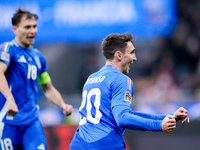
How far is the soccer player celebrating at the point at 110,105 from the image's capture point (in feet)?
14.4

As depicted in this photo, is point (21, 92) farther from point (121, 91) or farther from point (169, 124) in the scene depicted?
point (169, 124)

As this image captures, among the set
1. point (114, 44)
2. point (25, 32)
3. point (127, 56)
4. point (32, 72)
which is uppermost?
point (25, 32)

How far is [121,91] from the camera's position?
4477 mm

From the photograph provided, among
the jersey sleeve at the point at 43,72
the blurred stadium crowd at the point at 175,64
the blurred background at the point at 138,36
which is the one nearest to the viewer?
the jersey sleeve at the point at 43,72

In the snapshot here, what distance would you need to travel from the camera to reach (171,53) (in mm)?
13172

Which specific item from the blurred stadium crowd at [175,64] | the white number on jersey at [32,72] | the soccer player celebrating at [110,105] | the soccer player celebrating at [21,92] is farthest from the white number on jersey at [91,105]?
the blurred stadium crowd at [175,64]

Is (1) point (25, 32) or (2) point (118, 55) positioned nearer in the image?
(2) point (118, 55)

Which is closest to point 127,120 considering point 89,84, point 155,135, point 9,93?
point 89,84

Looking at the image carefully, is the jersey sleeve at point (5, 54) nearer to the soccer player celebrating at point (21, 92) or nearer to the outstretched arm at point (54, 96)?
the soccer player celebrating at point (21, 92)

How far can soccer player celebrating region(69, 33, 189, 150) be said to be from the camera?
4.39 meters

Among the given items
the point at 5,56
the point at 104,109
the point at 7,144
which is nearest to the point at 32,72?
the point at 5,56

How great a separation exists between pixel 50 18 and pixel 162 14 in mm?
3181

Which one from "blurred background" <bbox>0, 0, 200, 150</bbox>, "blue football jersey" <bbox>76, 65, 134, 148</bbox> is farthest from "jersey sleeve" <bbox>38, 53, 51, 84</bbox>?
"blurred background" <bbox>0, 0, 200, 150</bbox>

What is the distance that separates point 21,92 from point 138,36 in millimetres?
8797
